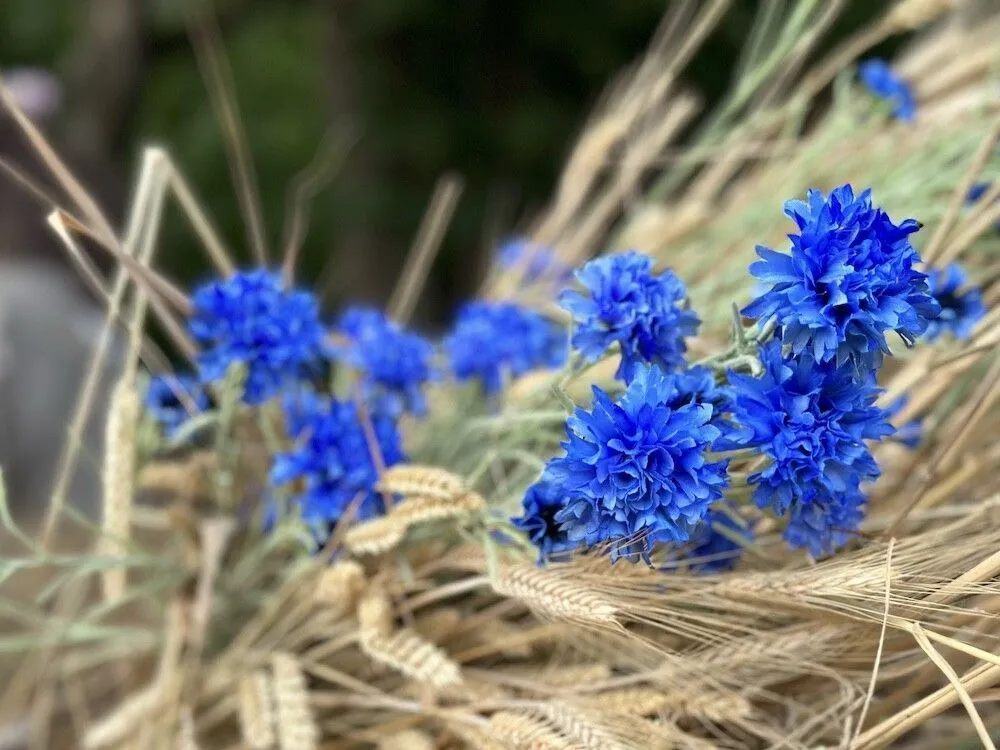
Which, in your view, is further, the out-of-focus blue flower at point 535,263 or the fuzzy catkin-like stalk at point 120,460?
the out-of-focus blue flower at point 535,263

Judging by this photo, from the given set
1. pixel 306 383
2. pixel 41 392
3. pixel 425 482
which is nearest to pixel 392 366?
pixel 306 383

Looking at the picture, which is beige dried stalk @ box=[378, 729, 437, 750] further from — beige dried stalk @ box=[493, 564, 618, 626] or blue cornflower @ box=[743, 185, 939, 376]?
blue cornflower @ box=[743, 185, 939, 376]

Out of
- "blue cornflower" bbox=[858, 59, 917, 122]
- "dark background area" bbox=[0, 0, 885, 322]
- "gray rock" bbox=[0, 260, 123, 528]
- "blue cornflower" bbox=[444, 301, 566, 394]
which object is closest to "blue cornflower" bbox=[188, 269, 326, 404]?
"blue cornflower" bbox=[444, 301, 566, 394]

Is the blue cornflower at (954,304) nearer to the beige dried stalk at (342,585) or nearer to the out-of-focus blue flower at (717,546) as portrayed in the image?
the out-of-focus blue flower at (717,546)

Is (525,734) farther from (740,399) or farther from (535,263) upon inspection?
(535,263)

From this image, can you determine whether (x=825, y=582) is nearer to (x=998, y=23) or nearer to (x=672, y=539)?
(x=672, y=539)

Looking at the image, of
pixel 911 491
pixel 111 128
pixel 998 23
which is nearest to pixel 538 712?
pixel 911 491

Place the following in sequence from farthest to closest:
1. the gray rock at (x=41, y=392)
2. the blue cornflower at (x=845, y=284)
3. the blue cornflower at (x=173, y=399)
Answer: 1. the gray rock at (x=41, y=392)
2. the blue cornflower at (x=173, y=399)
3. the blue cornflower at (x=845, y=284)

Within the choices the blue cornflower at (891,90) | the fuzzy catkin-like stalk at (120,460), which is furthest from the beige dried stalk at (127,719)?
the blue cornflower at (891,90)
